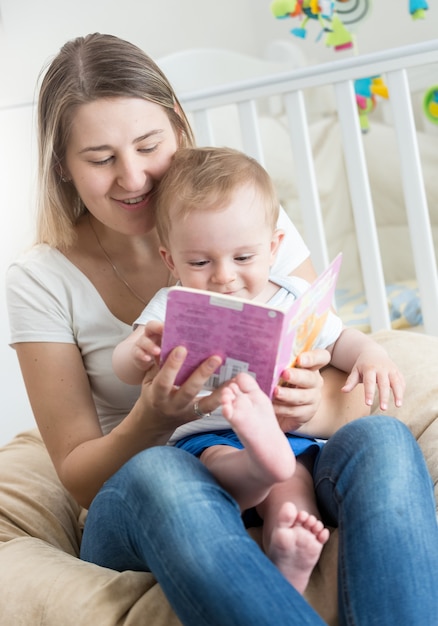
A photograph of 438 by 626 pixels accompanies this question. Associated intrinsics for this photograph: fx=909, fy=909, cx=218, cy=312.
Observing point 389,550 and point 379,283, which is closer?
point 389,550

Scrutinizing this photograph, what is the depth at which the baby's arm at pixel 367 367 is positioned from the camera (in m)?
1.25

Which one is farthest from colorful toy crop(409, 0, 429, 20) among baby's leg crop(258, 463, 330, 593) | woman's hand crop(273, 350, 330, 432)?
baby's leg crop(258, 463, 330, 593)

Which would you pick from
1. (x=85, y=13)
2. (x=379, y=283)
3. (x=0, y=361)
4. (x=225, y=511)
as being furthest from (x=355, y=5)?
(x=225, y=511)

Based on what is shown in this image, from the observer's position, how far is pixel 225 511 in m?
1.03

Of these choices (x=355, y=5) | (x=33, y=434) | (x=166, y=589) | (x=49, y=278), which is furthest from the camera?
(x=355, y=5)

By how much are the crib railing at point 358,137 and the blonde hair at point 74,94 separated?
65 cm

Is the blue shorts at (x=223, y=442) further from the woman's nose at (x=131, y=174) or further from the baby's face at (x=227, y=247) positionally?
the woman's nose at (x=131, y=174)

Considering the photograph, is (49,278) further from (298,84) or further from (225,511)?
(298,84)

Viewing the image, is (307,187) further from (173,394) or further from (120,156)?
(173,394)

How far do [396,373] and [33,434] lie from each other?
0.84 metres

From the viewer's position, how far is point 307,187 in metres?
2.13

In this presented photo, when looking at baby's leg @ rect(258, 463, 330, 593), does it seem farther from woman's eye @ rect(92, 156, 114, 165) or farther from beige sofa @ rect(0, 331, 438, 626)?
woman's eye @ rect(92, 156, 114, 165)

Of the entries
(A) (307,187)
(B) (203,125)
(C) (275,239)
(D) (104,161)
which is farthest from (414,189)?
(D) (104,161)

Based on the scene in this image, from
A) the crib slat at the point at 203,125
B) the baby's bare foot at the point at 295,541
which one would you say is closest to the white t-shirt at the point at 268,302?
the baby's bare foot at the point at 295,541
